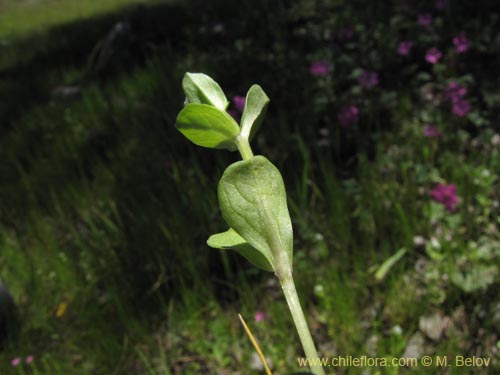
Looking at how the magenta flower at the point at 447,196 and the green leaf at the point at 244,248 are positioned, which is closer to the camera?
the green leaf at the point at 244,248

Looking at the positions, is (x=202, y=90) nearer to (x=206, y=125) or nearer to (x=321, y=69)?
(x=206, y=125)

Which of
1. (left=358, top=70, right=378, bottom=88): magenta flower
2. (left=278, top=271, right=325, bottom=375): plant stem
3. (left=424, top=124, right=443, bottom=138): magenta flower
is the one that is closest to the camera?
(left=278, top=271, right=325, bottom=375): plant stem

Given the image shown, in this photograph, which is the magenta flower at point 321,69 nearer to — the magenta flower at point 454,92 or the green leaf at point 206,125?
the magenta flower at point 454,92

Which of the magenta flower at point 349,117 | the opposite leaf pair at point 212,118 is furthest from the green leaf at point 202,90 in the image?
the magenta flower at point 349,117

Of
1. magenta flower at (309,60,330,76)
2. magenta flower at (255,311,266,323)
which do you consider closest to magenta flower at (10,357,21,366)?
magenta flower at (255,311,266,323)

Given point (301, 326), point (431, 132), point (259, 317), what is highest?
point (301, 326)

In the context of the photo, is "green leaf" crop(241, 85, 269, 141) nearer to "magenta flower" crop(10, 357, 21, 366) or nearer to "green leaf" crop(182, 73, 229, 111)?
"green leaf" crop(182, 73, 229, 111)

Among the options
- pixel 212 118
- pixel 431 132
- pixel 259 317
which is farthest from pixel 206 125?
pixel 431 132
